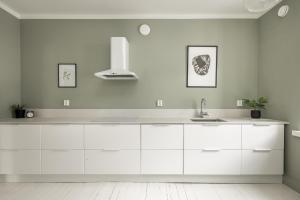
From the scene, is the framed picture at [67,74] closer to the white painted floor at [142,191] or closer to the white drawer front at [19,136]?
the white drawer front at [19,136]

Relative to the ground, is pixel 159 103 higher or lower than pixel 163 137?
higher

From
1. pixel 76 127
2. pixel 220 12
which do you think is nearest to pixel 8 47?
pixel 76 127

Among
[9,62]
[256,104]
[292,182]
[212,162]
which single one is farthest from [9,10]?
[292,182]

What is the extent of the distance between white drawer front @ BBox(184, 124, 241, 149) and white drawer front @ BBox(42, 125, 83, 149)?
1.41 meters

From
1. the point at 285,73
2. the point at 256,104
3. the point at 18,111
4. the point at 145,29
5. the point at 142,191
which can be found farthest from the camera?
the point at 145,29

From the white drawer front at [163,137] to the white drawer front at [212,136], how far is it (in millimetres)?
91

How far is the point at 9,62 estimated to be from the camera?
3.34m

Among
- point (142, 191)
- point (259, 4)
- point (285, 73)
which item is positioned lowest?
point (142, 191)

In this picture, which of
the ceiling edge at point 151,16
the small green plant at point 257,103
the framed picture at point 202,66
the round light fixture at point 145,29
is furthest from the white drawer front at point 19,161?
the small green plant at point 257,103

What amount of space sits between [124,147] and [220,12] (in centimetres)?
245

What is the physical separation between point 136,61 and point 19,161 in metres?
2.14

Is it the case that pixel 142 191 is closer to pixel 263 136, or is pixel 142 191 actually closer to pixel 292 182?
pixel 263 136

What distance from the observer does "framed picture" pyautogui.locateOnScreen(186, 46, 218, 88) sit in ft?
11.6

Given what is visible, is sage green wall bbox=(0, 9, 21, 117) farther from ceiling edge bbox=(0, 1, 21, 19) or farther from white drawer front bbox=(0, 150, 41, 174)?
white drawer front bbox=(0, 150, 41, 174)
